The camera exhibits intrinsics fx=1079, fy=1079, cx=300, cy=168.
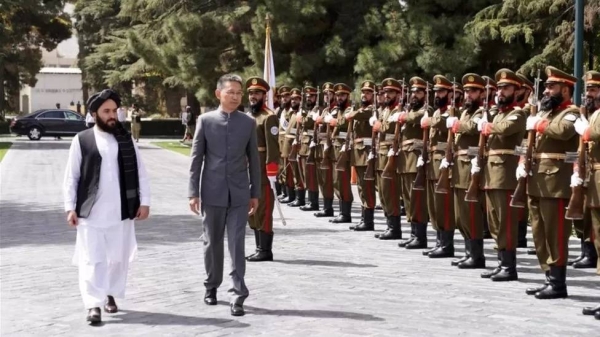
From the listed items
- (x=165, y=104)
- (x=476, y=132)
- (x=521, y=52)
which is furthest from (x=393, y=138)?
(x=165, y=104)

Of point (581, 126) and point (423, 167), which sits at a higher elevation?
point (581, 126)

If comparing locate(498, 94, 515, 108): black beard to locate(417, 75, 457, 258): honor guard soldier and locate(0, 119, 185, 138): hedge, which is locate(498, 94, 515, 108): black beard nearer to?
locate(417, 75, 457, 258): honor guard soldier

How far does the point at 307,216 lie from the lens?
16672 millimetres

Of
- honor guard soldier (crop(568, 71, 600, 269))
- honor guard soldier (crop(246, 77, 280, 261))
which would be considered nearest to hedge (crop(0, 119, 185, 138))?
honor guard soldier (crop(246, 77, 280, 261))

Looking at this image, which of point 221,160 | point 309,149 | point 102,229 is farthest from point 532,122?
point 309,149

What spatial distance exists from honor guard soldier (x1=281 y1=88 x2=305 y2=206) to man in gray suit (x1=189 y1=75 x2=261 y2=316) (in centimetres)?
870

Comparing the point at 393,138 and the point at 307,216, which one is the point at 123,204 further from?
the point at 307,216

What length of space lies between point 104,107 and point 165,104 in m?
57.5

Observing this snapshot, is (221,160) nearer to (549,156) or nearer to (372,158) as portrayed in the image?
(549,156)

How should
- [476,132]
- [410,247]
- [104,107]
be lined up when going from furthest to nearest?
[410,247]
[476,132]
[104,107]

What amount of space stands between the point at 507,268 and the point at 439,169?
5.75 ft

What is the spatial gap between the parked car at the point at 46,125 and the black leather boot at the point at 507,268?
3996 cm

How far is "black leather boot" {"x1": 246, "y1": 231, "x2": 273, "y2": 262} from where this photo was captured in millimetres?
11562

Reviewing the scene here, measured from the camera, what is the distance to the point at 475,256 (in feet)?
36.6
